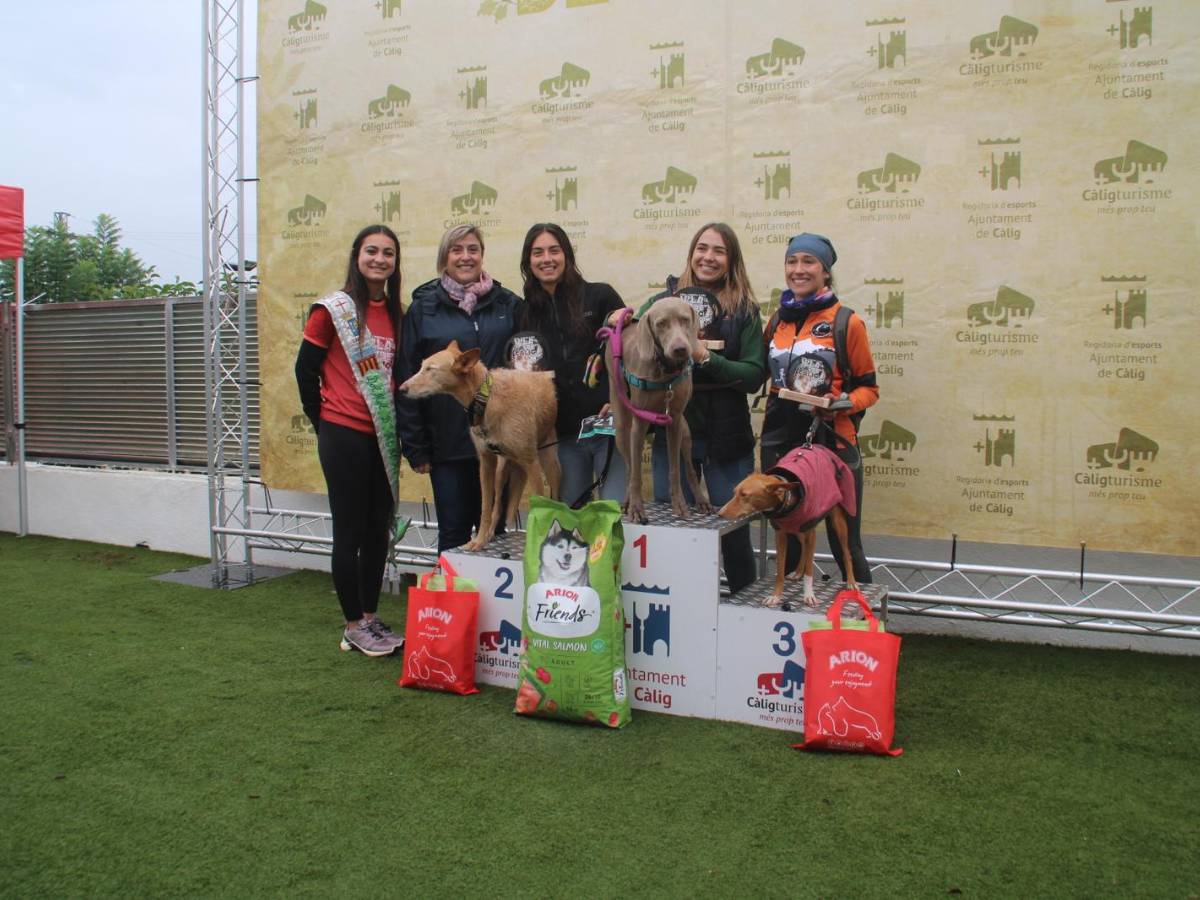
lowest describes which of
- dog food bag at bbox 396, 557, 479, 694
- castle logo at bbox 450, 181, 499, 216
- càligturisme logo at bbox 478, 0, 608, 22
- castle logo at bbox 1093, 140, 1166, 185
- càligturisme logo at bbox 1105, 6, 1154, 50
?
dog food bag at bbox 396, 557, 479, 694

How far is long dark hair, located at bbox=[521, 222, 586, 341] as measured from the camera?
386 cm

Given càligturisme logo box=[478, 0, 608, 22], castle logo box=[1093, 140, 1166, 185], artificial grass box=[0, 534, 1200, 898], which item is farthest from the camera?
càligturisme logo box=[478, 0, 608, 22]

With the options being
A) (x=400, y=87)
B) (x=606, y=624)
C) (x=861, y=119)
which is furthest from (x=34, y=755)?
(x=861, y=119)

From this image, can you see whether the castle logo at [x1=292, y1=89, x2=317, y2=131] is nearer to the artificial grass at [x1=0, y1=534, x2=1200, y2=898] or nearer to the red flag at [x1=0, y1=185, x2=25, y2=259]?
the red flag at [x1=0, y1=185, x2=25, y2=259]

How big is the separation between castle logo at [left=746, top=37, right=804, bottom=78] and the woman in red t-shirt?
2059 mm

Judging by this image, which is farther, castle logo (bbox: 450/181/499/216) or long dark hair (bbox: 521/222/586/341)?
castle logo (bbox: 450/181/499/216)

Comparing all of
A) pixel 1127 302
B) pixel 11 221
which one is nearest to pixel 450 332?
pixel 1127 302

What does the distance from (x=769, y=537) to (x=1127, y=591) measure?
1751 mm

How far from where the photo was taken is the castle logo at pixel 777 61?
4.50 meters

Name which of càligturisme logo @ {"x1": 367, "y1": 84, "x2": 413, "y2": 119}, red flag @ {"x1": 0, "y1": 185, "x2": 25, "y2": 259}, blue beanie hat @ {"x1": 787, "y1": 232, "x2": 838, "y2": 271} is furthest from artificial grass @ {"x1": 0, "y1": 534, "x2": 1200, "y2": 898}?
red flag @ {"x1": 0, "y1": 185, "x2": 25, "y2": 259}

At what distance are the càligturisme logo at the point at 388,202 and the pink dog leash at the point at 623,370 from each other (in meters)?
2.59

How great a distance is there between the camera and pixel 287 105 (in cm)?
575

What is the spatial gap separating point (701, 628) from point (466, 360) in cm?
141

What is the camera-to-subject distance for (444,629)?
3.67 metres
